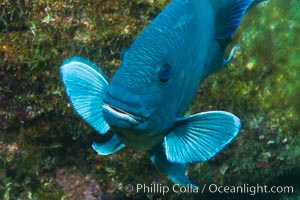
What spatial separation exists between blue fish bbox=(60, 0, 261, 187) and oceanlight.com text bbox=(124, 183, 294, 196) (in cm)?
185

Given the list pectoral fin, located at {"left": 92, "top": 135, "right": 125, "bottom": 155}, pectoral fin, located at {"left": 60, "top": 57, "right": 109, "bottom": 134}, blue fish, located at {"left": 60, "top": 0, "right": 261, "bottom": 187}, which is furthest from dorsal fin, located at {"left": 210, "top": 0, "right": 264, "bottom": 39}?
pectoral fin, located at {"left": 92, "top": 135, "right": 125, "bottom": 155}

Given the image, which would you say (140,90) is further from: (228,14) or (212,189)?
(212,189)

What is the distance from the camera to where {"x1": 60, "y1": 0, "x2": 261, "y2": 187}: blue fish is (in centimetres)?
171

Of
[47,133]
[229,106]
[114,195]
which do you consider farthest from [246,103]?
[47,133]

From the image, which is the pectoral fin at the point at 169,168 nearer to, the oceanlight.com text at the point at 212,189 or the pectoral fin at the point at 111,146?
the pectoral fin at the point at 111,146

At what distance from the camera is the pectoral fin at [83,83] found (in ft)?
7.10

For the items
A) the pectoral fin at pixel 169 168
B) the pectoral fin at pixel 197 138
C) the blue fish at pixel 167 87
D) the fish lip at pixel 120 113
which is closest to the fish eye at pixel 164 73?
the blue fish at pixel 167 87

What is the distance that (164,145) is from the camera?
2176 mm

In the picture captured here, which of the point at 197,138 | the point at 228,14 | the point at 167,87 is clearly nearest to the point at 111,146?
the point at 197,138

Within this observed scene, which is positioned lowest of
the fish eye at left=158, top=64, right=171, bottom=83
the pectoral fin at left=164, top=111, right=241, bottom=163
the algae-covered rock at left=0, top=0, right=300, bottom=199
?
the algae-covered rock at left=0, top=0, right=300, bottom=199

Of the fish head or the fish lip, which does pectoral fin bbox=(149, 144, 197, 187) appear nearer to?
the fish head

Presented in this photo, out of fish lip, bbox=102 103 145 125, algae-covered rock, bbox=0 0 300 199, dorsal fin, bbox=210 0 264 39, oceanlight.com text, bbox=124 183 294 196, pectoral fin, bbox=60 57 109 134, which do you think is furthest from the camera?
oceanlight.com text, bbox=124 183 294 196

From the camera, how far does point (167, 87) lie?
5.98 feet

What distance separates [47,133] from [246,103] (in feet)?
7.10
